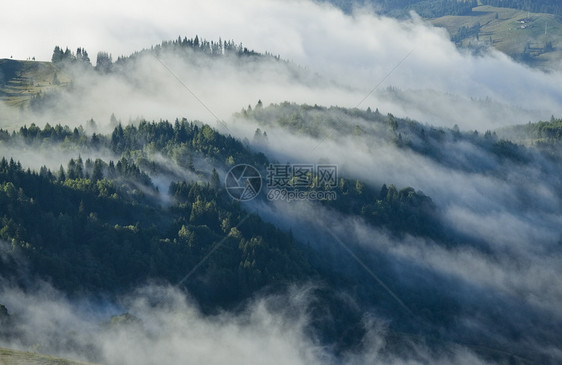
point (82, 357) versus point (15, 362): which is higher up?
point (15, 362)

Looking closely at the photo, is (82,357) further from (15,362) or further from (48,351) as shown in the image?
(15,362)

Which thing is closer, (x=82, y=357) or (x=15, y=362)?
(x=15, y=362)

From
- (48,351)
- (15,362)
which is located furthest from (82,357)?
(15,362)

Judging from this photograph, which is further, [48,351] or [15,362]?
[48,351]

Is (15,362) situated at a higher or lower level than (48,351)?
higher

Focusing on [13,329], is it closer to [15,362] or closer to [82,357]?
[82,357]
